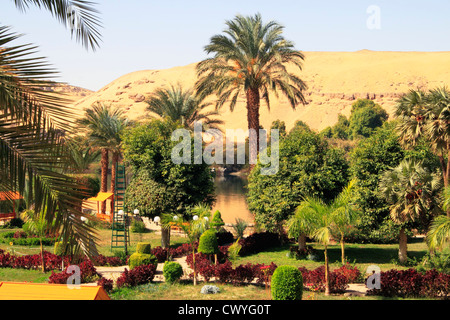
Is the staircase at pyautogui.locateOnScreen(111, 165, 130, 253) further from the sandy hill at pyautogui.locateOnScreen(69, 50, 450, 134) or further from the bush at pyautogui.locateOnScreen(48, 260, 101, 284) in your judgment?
the sandy hill at pyautogui.locateOnScreen(69, 50, 450, 134)

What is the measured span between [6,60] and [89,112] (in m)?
30.0

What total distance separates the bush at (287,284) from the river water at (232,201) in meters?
15.0

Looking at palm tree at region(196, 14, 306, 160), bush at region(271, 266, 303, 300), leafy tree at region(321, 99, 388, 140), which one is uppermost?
palm tree at region(196, 14, 306, 160)

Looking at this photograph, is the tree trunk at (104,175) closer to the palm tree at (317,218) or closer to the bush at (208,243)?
the bush at (208,243)

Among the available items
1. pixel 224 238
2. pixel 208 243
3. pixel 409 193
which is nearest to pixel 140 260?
pixel 208 243

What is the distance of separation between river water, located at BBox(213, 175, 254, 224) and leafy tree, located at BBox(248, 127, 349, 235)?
638 cm

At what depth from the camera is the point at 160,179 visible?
904 inches

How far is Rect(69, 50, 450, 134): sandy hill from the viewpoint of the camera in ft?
400

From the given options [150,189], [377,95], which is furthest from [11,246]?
[377,95]

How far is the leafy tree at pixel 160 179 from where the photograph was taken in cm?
Answer: 2236

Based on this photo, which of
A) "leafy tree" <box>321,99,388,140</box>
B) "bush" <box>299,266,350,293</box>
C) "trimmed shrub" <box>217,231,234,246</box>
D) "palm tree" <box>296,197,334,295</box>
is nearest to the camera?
"palm tree" <box>296,197,334,295</box>

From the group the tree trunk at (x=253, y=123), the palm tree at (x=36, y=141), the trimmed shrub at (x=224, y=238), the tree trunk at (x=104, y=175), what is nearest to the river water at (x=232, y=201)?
the tree trunk at (x=253, y=123)

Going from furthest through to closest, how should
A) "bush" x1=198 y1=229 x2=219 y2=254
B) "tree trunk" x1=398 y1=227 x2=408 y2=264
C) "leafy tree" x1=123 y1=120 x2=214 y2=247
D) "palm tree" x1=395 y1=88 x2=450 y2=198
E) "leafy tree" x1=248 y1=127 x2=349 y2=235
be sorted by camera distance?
"leafy tree" x1=123 y1=120 x2=214 y2=247 < "leafy tree" x1=248 y1=127 x2=349 y2=235 < "tree trunk" x1=398 y1=227 x2=408 y2=264 < "palm tree" x1=395 y1=88 x2=450 y2=198 < "bush" x1=198 y1=229 x2=219 y2=254

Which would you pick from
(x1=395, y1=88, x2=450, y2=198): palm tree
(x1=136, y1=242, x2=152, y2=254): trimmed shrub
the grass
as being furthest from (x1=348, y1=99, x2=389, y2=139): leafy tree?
(x1=136, y1=242, x2=152, y2=254): trimmed shrub
